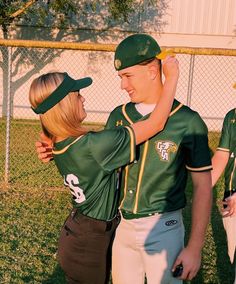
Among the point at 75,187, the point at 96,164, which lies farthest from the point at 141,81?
the point at 75,187

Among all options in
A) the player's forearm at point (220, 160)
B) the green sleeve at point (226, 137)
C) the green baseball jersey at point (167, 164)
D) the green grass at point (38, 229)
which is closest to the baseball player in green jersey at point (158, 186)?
the green baseball jersey at point (167, 164)

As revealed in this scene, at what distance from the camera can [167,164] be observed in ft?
7.00

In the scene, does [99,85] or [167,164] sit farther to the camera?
[99,85]

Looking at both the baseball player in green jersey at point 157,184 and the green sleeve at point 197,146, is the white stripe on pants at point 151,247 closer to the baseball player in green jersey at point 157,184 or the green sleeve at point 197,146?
the baseball player in green jersey at point 157,184

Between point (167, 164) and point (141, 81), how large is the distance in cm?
41

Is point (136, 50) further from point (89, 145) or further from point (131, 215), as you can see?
point (131, 215)

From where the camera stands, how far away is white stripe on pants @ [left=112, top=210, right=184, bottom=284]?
2.18 m

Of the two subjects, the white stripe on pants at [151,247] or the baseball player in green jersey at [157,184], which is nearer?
the baseball player in green jersey at [157,184]

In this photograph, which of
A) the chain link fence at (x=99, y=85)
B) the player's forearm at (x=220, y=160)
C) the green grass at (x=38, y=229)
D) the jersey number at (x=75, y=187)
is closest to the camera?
the jersey number at (x=75, y=187)

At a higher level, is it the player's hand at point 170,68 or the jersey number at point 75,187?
the player's hand at point 170,68

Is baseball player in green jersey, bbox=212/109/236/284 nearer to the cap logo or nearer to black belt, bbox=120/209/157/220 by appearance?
black belt, bbox=120/209/157/220

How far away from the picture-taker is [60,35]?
1845 cm

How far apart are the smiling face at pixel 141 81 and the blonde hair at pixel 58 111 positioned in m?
0.26

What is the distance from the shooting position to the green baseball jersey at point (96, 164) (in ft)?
6.91
